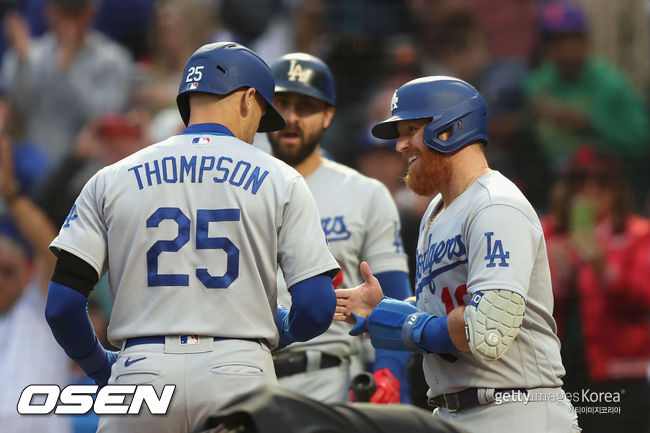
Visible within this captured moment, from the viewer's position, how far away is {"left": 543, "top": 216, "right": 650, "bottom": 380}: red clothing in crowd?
6.61 metres

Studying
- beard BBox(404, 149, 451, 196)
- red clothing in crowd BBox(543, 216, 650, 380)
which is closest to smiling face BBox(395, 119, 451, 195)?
beard BBox(404, 149, 451, 196)

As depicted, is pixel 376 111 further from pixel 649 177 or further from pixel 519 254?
pixel 519 254

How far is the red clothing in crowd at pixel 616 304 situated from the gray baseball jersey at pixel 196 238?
3886mm

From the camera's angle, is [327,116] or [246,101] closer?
[246,101]

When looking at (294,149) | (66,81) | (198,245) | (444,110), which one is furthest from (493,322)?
(66,81)

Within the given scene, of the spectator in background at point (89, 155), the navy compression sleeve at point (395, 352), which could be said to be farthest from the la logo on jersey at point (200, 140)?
the spectator in background at point (89, 155)

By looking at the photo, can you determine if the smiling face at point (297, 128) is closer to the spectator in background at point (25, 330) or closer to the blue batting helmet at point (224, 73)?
the blue batting helmet at point (224, 73)

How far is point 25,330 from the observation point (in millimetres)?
6945

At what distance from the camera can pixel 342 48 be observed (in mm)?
8430

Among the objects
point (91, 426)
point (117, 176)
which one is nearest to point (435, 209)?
point (117, 176)

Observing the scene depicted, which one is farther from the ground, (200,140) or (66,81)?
(66,81)

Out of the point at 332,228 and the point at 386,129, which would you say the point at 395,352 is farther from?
the point at 386,129

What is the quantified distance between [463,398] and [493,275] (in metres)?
0.50

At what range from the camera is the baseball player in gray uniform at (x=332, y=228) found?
175 inches
